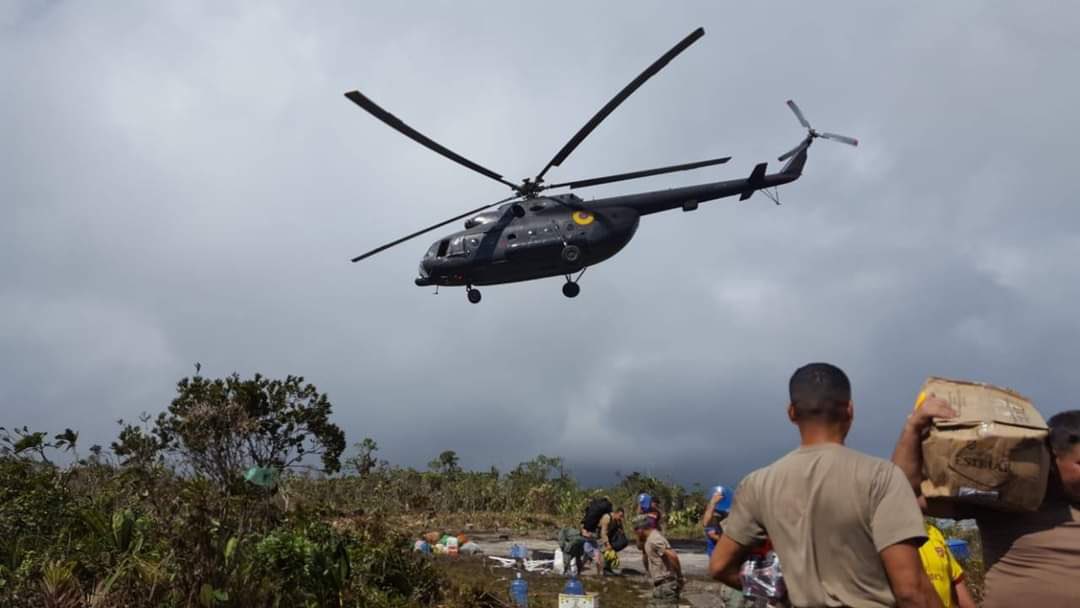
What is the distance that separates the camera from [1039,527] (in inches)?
114

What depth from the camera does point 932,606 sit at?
238 cm

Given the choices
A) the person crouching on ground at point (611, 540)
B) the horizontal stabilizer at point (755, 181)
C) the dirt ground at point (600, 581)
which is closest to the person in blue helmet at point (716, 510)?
the dirt ground at point (600, 581)

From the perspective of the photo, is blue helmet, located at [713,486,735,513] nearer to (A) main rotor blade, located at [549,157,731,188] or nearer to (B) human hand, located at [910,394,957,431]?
(B) human hand, located at [910,394,957,431]

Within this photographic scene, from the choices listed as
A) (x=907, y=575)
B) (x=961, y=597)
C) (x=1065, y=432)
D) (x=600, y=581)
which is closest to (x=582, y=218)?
(x=600, y=581)

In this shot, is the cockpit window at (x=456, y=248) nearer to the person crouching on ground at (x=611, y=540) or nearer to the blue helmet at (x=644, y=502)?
the person crouching on ground at (x=611, y=540)

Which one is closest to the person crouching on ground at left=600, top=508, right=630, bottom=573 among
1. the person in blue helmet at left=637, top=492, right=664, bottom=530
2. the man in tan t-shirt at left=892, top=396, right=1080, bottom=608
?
the person in blue helmet at left=637, top=492, right=664, bottom=530

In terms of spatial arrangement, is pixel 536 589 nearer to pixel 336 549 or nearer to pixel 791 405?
pixel 336 549

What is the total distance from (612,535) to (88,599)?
8.98 m

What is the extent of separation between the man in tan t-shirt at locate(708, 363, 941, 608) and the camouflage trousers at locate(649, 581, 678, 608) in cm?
509

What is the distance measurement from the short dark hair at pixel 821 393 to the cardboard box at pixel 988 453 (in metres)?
0.35

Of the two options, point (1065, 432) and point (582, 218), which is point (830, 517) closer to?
point (1065, 432)

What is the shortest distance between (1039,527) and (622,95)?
574 inches

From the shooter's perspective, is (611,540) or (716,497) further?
(611,540)

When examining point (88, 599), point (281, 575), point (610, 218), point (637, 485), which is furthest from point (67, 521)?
point (637, 485)
